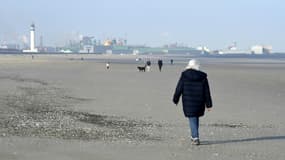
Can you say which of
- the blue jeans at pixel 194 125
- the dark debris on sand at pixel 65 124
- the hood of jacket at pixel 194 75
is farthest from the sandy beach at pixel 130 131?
the hood of jacket at pixel 194 75

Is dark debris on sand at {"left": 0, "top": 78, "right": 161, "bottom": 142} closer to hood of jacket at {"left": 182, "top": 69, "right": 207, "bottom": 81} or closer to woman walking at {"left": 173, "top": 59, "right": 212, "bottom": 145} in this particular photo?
woman walking at {"left": 173, "top": 59, "right": 212, "bottom": 145}

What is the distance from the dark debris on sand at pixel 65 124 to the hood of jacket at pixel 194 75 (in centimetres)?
161

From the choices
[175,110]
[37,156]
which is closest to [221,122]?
[175,110]

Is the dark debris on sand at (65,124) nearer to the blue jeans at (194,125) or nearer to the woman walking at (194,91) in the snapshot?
A: the blue jeans at (194,125)

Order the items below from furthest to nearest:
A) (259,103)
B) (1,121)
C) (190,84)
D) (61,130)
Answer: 1. (259,103)
2. (1,121)
3. (61,130)
4. (190,84)

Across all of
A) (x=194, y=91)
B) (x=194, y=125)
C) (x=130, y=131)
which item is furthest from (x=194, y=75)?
(x=130, y=131)

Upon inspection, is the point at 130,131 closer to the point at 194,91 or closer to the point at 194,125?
the point at 194,125

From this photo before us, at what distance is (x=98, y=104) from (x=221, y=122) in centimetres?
590

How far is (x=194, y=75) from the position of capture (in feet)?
31.7

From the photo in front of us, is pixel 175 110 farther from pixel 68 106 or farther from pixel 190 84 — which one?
pixel 190 84

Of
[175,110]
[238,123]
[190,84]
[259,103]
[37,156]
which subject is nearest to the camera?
[37,156]

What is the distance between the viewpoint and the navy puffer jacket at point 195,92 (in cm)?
968

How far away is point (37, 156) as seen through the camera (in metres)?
8.45

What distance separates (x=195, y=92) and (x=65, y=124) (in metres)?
4.07
